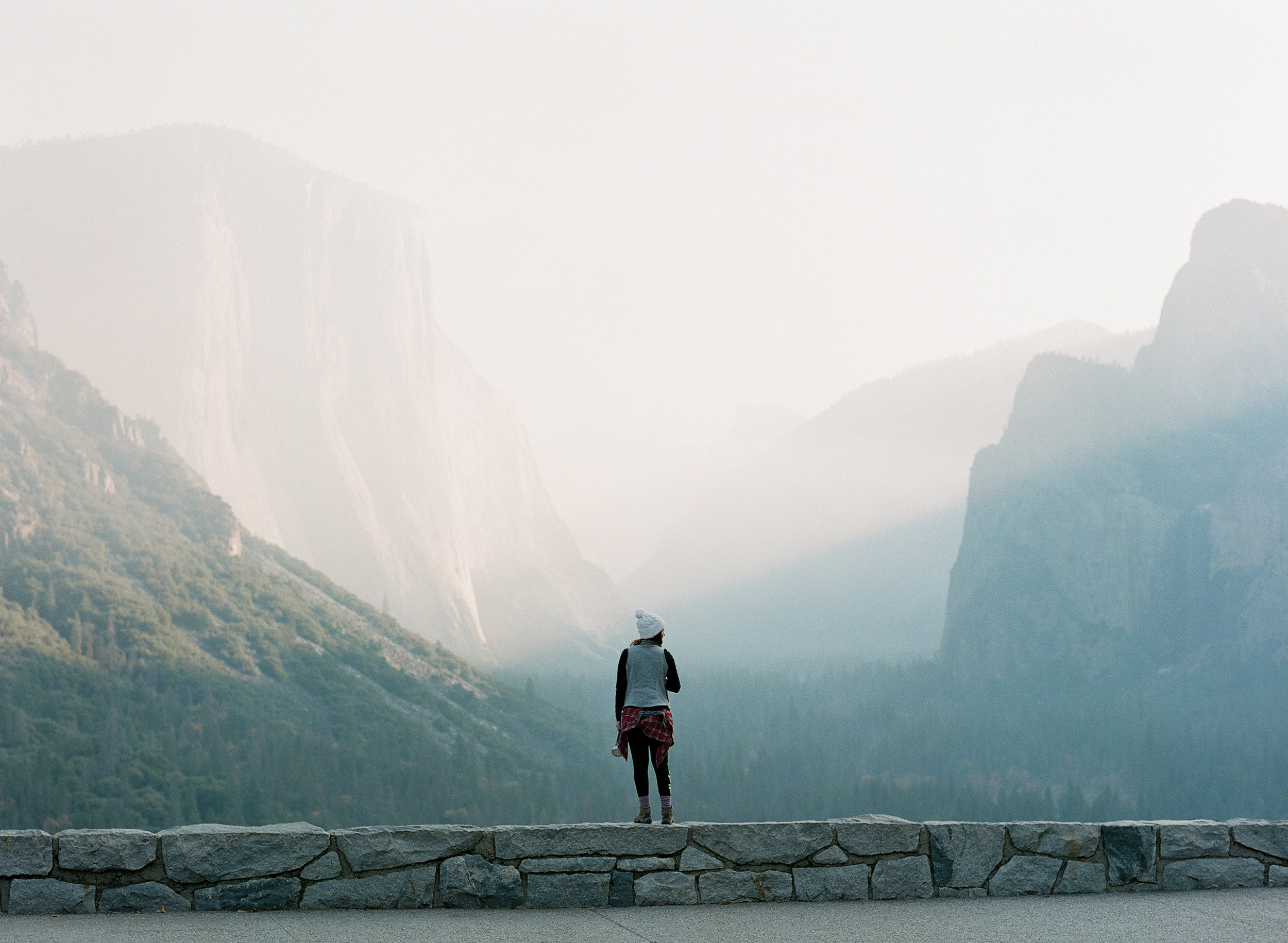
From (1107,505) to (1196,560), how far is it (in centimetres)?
1490

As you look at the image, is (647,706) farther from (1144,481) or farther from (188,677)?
(1144,481)

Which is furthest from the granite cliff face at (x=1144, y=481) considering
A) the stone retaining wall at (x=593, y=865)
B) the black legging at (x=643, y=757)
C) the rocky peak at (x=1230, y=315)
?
the black legging at (x=643, y=757)

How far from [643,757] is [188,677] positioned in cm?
12603

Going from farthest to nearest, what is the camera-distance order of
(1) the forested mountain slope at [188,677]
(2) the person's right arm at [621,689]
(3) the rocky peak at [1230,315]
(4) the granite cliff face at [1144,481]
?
1. (3) the rocky peak at [1230,315]
2. (4) the granite cliff face at [1144,481]
3. (1) the forested mountain slope at [188,677]
4. (2) the person's right arm at [621,689]

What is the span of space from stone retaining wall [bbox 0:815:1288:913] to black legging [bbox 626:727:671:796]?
0.93 meters

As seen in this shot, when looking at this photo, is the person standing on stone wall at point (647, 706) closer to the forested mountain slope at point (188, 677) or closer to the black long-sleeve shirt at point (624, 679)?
the black long-sleeve shirt at point (624, 679)

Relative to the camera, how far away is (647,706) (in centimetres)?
1290

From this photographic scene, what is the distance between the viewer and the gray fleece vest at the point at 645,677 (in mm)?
12938

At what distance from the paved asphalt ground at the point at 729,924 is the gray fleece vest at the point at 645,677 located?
7.20 ft

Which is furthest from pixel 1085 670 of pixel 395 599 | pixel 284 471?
pixel 284 471

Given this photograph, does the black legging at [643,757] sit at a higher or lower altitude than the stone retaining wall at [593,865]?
higher

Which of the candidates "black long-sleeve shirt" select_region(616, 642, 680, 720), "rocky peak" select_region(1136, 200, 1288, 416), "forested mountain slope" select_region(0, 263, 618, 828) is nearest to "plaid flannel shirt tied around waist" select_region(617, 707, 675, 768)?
"black long-sleeve shirt" select_region(616, 642, 680, 720)

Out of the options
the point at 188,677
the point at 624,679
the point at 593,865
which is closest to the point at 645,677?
the point at 624,679

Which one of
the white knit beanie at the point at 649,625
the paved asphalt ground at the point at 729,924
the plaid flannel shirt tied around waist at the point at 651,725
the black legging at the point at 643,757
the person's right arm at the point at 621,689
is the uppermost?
the white knit beanie at the point at 649,625
